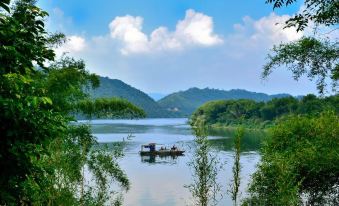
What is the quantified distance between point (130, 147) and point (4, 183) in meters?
76.4

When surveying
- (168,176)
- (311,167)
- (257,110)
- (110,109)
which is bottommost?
(168,176)

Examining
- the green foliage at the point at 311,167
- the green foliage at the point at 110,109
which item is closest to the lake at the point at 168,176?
the green foliage at the point at 311,167

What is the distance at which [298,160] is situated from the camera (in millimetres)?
22516

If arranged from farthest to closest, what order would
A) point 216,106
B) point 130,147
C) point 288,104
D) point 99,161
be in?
point 216,106, point 288,104, point 130,147, point 99,161

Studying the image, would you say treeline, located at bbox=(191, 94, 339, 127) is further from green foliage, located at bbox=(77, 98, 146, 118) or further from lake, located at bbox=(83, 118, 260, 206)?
green foliage, located at bbox=(77, 98, 146, 118)

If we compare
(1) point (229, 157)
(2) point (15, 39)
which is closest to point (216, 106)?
(1) point (229, 157)

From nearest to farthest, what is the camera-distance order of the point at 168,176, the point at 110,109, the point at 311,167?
the point at 311,167, the point at 110,109, the point at 168,176

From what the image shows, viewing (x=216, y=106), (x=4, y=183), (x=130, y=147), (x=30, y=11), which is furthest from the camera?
(x=216, y=106)

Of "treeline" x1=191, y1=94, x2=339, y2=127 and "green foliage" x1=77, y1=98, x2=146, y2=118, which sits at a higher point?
"treeline" x1=191, y1=94, x2=339, y2=127

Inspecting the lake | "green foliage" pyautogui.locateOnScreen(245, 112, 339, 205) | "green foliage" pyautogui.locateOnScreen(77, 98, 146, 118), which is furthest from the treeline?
"green foliage" pyautogui.locateOnScreen(77, 98, 146, 118)

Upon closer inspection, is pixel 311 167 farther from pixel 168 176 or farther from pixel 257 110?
pixel 257 110

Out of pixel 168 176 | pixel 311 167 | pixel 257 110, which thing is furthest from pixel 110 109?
pixel 257 110

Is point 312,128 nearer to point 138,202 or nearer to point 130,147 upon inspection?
point 138,202

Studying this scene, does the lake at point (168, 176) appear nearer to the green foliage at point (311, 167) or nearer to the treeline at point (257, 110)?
the green foliage at point (311, 167)
